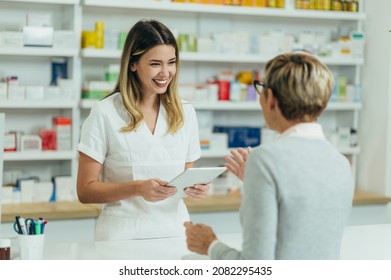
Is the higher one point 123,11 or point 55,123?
point 123,11

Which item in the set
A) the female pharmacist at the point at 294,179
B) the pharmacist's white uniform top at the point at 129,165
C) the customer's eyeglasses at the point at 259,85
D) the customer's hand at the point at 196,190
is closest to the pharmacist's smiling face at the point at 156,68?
the pharmacist's white uniform top at the point at 129,165

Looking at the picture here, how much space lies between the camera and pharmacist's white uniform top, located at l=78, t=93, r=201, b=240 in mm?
2811

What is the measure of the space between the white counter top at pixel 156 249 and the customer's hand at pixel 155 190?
0.17 metres

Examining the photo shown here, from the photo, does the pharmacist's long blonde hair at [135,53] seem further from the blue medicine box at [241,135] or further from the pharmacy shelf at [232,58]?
the blue medicine box at [241,135]

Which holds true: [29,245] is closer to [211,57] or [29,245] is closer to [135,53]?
[135,53]

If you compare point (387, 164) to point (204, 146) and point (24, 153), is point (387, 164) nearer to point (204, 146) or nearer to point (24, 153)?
point (204, 146)

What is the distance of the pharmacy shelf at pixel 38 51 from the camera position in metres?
4.59

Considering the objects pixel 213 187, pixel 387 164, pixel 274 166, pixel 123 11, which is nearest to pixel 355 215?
pixel 387 164

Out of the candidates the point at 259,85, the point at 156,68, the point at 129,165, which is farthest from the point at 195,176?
the point at 259,85

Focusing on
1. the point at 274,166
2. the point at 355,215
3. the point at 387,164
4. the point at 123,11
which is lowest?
the point at 355,215

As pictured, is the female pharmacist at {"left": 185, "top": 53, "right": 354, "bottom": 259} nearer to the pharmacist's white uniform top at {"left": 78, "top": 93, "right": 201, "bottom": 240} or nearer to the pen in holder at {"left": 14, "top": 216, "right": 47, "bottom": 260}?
the pen in holder at {"left": 14, "top": 216, "right": 47, "bottom": 260}

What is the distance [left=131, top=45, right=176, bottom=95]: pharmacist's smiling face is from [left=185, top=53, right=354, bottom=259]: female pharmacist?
103cm

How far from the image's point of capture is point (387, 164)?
5.44m
